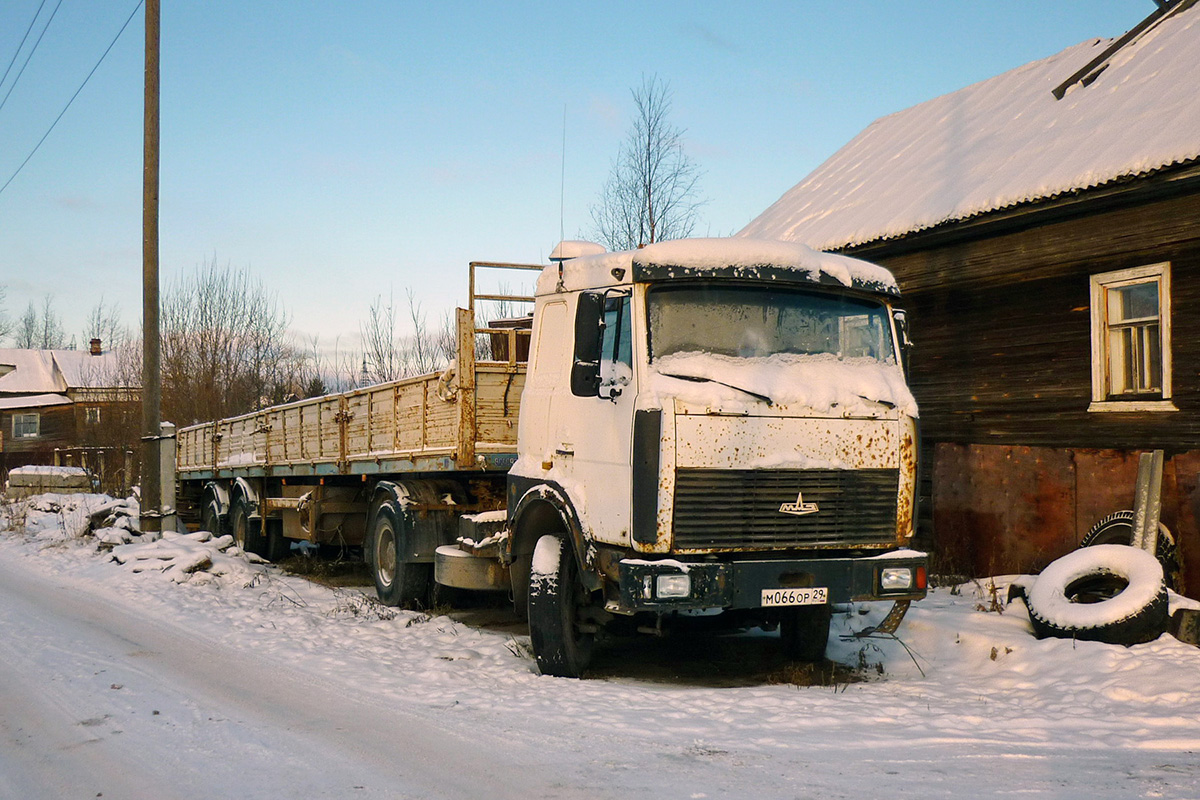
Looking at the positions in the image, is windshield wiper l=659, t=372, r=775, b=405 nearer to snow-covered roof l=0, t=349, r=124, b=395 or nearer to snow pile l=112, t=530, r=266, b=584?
snow pile l=112, t=530, r=266, b=584

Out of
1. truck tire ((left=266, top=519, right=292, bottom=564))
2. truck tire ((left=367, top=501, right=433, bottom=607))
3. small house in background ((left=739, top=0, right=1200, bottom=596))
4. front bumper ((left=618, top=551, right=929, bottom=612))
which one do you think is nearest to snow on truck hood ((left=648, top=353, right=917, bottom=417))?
front bumper ((left=618, top=551, right=929, bottom=612))

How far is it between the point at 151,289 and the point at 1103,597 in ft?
38.7

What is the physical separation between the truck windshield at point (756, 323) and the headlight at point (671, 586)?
50.7 inches

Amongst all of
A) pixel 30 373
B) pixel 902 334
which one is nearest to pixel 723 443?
pixel 902 334

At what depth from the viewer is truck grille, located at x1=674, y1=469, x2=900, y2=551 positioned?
6051mm

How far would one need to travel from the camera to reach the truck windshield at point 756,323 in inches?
249

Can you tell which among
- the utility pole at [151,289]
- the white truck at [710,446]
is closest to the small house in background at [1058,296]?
the white truck at [710,446]

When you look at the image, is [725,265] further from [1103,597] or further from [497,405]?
[1103,597]

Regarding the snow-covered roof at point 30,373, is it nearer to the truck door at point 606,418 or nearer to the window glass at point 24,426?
the window glass at point 24,426

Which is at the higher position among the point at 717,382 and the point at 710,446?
the point at 717,382

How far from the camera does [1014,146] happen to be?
41.0 feet

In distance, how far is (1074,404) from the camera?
35.8 ft

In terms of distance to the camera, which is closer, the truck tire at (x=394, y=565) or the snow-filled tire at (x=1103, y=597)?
the snow-filled tire at (x=1103, y=597)

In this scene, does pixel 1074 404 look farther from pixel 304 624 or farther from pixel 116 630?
pixel 116 630
